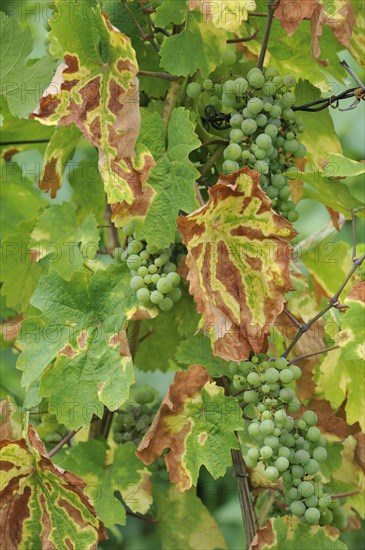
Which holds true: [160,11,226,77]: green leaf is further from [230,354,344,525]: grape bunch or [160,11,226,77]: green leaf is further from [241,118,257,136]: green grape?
[230,354,344,525]: grape bunch

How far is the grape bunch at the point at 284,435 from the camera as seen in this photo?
1040mm

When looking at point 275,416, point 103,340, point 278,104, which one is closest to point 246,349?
point 275,416

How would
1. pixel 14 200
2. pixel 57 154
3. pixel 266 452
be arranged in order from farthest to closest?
pixel 14 200, pixel 57 154, pixel 266 452

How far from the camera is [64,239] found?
4.17 ft

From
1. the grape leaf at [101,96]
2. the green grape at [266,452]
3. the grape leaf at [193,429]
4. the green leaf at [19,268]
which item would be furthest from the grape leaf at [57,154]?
the green grape at [266,452]

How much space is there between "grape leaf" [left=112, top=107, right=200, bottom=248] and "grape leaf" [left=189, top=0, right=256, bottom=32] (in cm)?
11

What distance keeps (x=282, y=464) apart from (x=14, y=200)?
74 cm

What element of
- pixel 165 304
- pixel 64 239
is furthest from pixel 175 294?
pixel 64 239

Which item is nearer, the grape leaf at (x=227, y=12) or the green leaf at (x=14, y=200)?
the grape leaf at (x=227, y=12)

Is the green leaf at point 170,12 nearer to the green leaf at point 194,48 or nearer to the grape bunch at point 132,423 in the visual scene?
the green leaf at point 194,48

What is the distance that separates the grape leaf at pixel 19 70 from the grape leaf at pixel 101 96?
17 centimetres

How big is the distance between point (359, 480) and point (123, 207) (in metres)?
0.58

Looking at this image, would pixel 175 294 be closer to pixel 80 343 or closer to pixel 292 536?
pixel 80 343

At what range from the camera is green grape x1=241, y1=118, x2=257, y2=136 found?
42.3 inches
